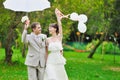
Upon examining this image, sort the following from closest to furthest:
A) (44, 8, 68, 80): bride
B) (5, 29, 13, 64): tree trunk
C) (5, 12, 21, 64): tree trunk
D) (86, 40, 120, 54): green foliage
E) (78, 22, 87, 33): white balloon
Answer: (78, 22, 87, 33): white balloon < (44, 8, 68, 80): bride < (5, 12, 21, 64): tree trunk < (5, 29, 13, 64): tree trunk < (86, 40, 120, 54): green foliage

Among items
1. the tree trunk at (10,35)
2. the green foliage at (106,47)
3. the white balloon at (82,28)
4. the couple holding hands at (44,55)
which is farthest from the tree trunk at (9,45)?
the green foliage at (106,47)

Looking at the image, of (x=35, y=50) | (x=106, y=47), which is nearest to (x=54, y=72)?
(x=35, y=50)

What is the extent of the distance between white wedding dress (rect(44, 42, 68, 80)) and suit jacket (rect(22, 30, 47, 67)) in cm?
18

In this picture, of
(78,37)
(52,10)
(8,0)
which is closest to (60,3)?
(52,10)

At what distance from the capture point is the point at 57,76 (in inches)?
439

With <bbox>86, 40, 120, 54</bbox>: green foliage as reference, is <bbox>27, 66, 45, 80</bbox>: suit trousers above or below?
above

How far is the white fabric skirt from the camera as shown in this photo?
36.2 feet

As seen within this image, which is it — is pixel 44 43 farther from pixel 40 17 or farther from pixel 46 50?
pixel 40 17

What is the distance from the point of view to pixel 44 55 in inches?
436

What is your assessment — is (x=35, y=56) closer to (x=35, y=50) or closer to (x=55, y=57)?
(x=35, y=50)

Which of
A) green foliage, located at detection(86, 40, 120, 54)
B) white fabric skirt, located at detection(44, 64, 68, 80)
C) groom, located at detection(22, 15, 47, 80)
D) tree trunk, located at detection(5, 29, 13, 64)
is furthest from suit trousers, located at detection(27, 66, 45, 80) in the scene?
green foliage, located at detection(86, 40, 120, 54)

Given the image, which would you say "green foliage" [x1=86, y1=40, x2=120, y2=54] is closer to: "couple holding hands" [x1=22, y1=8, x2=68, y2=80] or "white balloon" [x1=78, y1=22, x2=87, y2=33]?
"couple holding hands" [x1=22, y1=8, x2=68, y2=80]

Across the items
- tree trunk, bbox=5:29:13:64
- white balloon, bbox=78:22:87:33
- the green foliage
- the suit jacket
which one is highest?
white balloon, bbox=78:22:87:33

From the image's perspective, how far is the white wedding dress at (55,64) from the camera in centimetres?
1105
